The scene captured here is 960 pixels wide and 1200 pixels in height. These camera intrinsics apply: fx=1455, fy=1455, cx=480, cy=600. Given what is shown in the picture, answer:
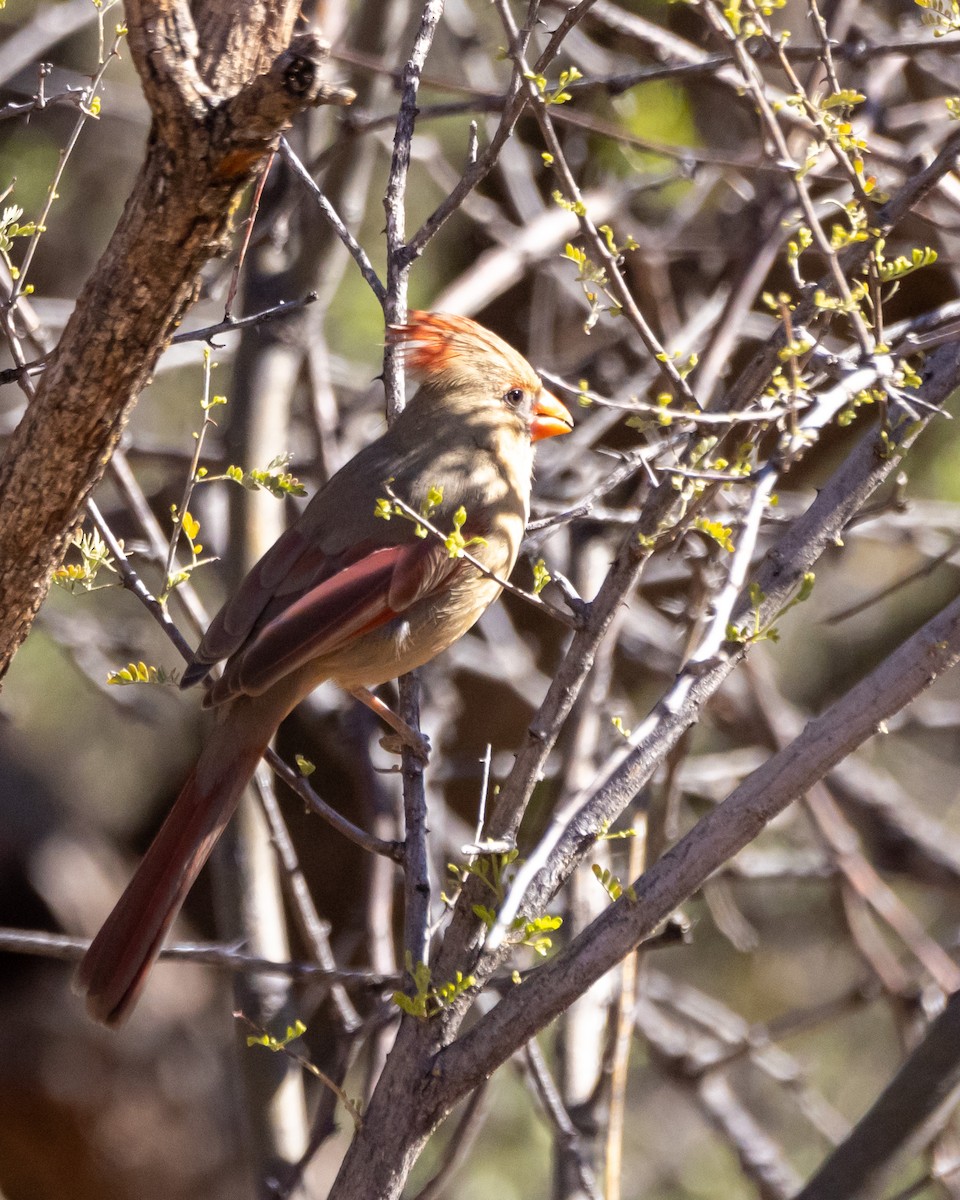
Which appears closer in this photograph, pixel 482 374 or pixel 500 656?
pixel 482 374

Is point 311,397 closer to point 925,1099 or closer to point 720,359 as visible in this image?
point 720,359

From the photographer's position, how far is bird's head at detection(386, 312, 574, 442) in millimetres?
3484

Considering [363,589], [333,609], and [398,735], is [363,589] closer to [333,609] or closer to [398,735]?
[333,609]

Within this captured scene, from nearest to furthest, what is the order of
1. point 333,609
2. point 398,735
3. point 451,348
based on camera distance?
point 333,609
point 398,735
point 451,348

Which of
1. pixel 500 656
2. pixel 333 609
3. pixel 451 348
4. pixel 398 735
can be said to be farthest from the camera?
pixel 500 656

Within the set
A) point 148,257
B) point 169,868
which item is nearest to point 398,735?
point 169,868

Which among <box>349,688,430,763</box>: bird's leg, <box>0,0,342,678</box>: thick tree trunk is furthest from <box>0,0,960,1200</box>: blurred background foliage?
<box>0,0,342,678</box>: thick tree trunk

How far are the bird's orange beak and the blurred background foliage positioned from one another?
9.0 inches

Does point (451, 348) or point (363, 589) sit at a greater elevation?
point (451, 348)

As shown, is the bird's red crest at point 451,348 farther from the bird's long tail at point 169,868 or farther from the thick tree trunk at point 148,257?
the thick tree trunk at point 148,257

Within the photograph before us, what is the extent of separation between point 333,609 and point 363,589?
0.09 meters

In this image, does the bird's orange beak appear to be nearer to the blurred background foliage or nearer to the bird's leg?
the blurred background foliage

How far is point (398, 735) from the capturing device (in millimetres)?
3150

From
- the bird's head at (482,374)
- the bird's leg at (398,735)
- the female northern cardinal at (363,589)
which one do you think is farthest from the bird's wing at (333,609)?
the bird's head at (482,374)
